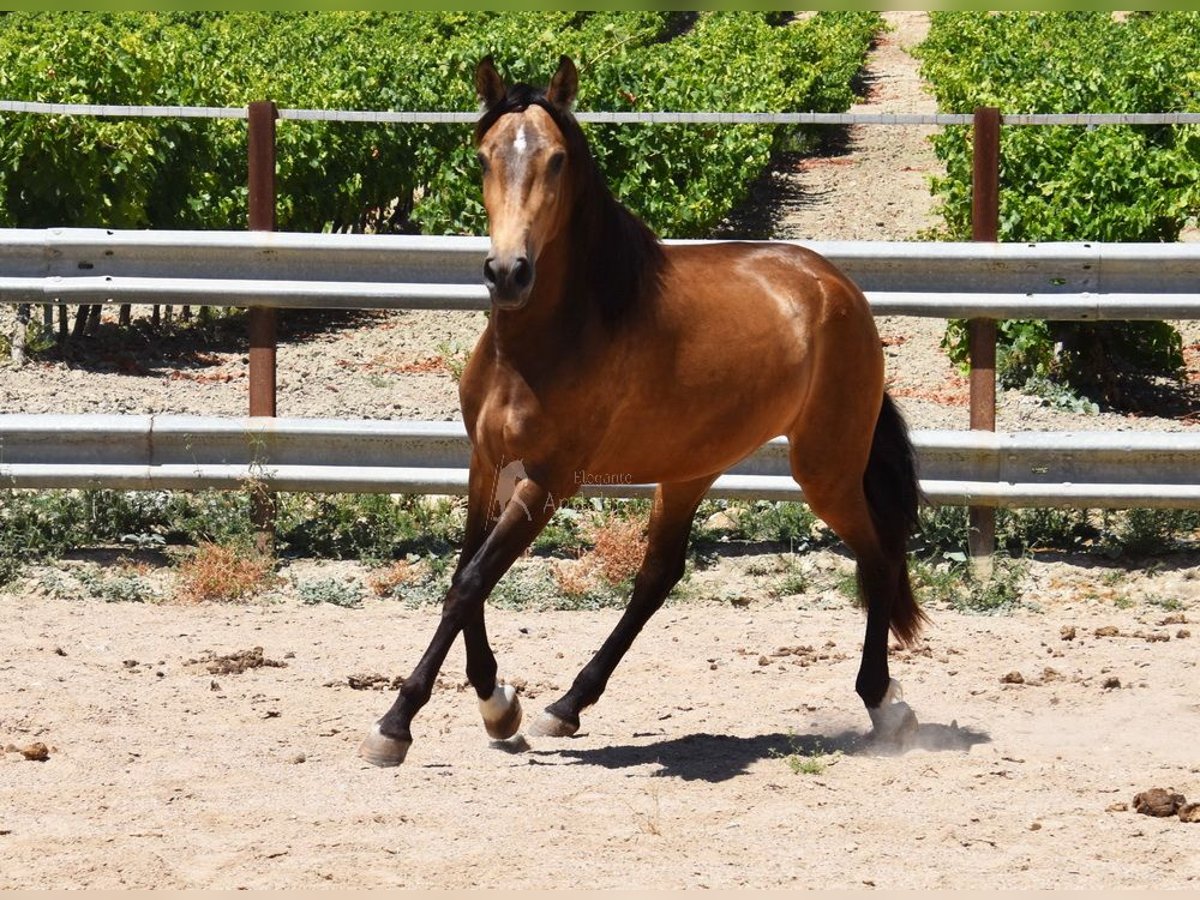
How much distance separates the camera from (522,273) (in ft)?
14.5

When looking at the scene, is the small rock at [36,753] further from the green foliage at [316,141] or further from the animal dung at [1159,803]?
the green foliage at [316,141]

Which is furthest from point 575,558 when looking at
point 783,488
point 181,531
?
point 181,531

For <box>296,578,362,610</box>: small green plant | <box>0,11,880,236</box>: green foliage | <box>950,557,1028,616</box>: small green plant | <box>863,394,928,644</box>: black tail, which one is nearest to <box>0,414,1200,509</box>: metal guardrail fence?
<box>950,557,1028,616</box>: small green plant

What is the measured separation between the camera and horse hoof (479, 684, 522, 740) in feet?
17.1

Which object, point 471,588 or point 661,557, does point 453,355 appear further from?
point 471,588

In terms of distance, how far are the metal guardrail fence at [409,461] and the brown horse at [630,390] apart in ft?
4.42

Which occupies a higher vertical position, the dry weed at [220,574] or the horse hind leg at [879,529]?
the horse hind leg at [879,529]

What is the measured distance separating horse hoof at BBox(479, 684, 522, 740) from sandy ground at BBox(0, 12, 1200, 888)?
0.07m

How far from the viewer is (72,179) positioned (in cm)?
1434

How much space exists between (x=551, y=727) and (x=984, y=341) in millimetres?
2964

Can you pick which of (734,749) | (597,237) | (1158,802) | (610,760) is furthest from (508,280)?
(1158,802)

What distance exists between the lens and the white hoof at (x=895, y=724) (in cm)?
547

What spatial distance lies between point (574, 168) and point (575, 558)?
296 centimetres

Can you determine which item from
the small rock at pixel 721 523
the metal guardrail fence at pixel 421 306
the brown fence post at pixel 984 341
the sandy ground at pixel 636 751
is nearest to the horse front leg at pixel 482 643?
the sandy ground at pixel 636 751
